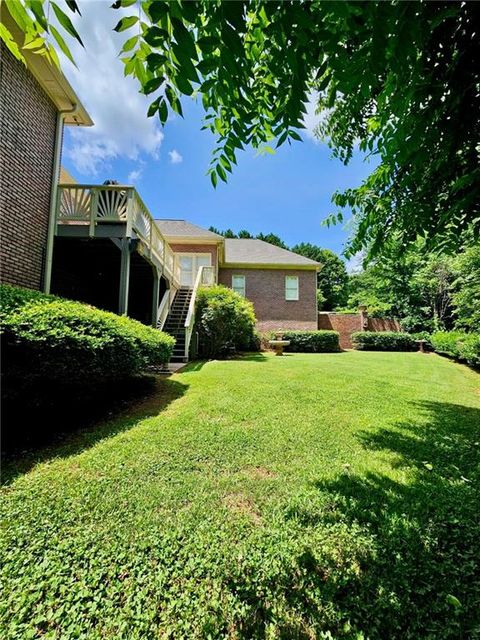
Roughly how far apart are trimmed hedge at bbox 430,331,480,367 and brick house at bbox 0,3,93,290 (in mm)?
14185

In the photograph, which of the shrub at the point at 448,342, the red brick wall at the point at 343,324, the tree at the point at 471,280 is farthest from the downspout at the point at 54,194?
the red brick wall at the point at 343,324

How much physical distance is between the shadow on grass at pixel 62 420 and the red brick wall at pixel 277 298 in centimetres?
1398

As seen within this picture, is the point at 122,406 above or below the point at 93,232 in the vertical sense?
below

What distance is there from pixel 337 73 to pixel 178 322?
11.3 meters

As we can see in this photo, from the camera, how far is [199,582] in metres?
2.03

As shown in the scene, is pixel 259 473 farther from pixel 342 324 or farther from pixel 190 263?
pixel 342 324

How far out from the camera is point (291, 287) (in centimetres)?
1998

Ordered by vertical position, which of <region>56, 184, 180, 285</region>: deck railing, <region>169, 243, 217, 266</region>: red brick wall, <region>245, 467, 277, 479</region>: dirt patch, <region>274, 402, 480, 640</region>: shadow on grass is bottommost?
<region>274, 402, 480, 640</region>: shadow on grass

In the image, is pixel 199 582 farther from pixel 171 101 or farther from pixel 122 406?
pixel 122 406

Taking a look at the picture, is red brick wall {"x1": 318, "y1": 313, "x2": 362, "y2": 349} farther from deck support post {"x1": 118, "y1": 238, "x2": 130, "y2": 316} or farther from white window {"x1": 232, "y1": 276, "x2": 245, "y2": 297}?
deck support post {"x1": 118, "y1": 238, "x2": 130, "y2": 316}

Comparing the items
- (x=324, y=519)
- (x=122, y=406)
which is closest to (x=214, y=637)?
(x=324, y=519)

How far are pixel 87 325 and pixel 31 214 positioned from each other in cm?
408

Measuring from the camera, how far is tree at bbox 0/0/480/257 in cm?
118

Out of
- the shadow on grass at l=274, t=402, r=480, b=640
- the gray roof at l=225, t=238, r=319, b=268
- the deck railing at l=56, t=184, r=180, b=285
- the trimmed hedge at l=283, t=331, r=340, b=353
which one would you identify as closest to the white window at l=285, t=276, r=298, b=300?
the gray roof at l=225, t=238, r=319, b=268
